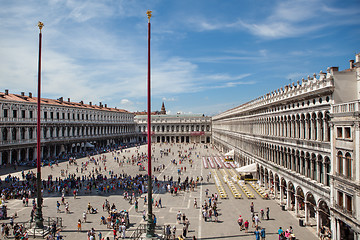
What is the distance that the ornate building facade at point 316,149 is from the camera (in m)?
15.2

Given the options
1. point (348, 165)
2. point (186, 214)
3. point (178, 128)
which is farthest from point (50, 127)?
point (178, 128)

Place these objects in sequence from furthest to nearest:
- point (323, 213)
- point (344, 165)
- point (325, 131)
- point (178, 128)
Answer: point (178, 128) < point (323, 213) < point (325, 131) < point (344, 165)

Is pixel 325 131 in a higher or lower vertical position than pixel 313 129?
lower

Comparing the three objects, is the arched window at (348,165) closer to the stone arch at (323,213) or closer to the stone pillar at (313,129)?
the stone arch at (323,213)

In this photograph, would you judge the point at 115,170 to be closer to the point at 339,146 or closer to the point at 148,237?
the point at 148,237

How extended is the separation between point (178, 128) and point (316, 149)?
335 ft

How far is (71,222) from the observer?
843 inches

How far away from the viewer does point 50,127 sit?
62000mm

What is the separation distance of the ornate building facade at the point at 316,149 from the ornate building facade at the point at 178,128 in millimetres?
84747

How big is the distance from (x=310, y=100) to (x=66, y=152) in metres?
63.6

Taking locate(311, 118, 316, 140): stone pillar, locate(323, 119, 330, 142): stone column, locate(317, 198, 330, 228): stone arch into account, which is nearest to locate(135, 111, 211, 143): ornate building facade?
locate(311, 118, 316, 140): stone pillar

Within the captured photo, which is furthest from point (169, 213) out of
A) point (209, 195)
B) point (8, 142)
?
point (8, 142)

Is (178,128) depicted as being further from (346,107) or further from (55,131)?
(346,107)

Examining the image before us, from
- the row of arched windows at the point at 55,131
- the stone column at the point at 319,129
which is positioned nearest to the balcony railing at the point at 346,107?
the stone column at the point at 319,129
